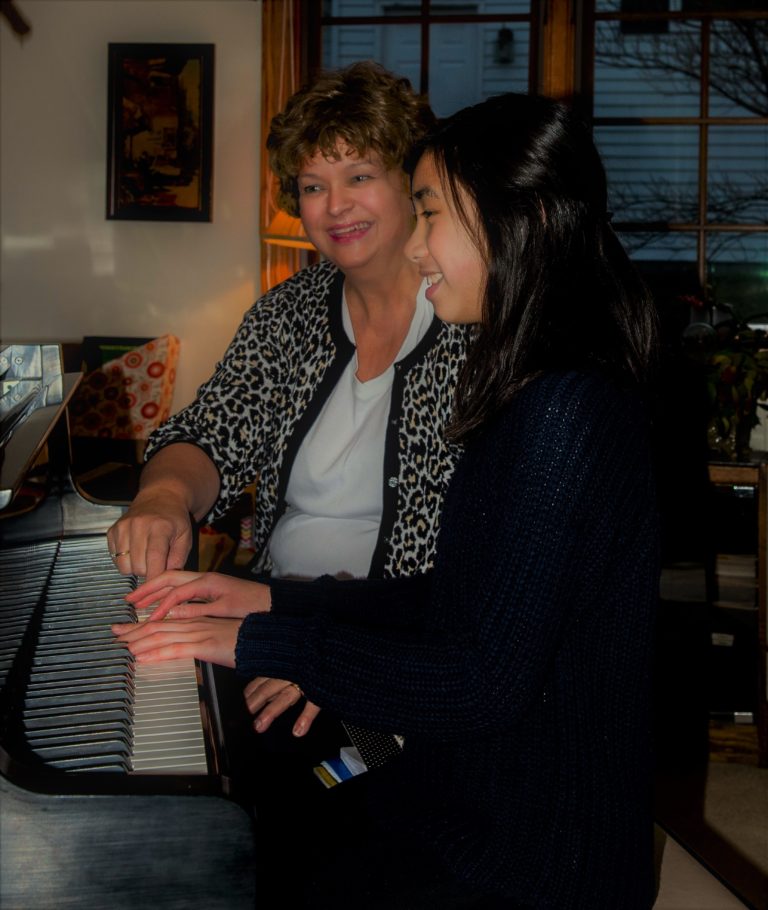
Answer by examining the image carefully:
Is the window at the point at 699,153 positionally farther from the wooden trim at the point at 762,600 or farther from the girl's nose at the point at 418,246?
the girl's nose at the point at 418,246

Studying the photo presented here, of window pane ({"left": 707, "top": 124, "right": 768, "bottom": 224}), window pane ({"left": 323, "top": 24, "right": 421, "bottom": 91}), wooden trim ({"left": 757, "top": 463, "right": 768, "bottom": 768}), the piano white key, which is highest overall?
window pane ({"left": 323, "top": 24, "right": 421, "bottom": 91})

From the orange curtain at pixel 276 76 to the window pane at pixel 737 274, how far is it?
71.4 inches

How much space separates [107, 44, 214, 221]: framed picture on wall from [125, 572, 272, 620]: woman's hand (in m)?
3.40

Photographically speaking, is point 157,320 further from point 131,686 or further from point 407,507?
point 131,686

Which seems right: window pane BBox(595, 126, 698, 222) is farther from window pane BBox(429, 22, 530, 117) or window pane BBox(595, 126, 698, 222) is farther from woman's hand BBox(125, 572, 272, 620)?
woman's hand BBox(125, 572, 272, 620)

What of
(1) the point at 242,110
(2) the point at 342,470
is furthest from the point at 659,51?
(2) the point at 342,470

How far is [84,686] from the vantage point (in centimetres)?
98

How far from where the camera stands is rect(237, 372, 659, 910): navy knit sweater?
964 mm

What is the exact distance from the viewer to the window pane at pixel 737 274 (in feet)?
14.2

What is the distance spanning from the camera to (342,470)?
172 cm

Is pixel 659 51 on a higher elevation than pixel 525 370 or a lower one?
higher

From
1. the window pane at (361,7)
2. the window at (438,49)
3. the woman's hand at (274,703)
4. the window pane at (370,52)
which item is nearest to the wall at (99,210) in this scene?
the window at (438,49)

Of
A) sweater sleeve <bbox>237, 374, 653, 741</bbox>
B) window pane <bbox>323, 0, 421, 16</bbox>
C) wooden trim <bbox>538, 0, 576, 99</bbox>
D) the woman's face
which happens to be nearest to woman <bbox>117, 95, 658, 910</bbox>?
sweater sleeve <bbox>237, 374, 653, 741</bbox>

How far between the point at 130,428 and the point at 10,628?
3.05 m
